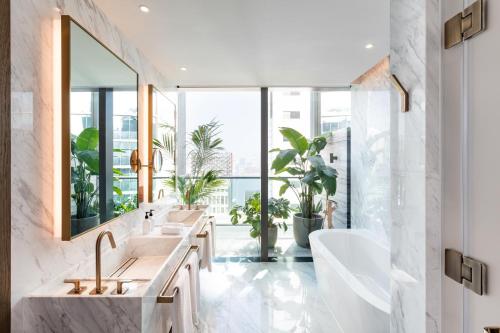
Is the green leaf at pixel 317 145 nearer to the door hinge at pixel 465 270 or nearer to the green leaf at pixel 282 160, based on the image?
the green leaf at pixel 282 160

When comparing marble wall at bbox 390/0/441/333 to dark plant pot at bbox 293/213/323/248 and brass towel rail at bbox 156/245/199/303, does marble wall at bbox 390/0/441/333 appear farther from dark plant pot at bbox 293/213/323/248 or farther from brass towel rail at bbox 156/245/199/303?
dark plant pot at bbox 293/213/323/248

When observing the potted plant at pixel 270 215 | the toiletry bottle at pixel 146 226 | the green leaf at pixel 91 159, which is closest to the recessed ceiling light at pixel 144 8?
the green leaf at pixel 91 159

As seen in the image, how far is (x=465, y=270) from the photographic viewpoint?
90cm

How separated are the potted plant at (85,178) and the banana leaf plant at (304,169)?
94.3 inches

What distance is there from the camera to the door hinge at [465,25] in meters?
Result: 0.83

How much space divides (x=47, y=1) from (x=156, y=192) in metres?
1.84

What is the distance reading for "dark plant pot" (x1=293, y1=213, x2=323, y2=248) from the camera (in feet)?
12.8

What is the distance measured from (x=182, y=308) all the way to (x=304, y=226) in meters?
2.63

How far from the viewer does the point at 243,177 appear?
13.4 feet

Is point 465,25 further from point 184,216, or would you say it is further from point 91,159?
point 184,216

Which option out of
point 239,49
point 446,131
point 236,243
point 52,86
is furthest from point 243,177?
point 446,131

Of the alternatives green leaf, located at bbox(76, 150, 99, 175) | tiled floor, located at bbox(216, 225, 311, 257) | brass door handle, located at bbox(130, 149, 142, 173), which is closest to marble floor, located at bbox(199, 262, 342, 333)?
tiled floor, located at bbox(216, 225, 311, 257)

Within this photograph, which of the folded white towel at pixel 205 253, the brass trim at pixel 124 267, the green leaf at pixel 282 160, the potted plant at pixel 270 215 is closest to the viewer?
the brass trim at pixel 124 267

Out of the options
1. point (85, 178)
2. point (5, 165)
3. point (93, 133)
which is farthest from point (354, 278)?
point (5, 165)
